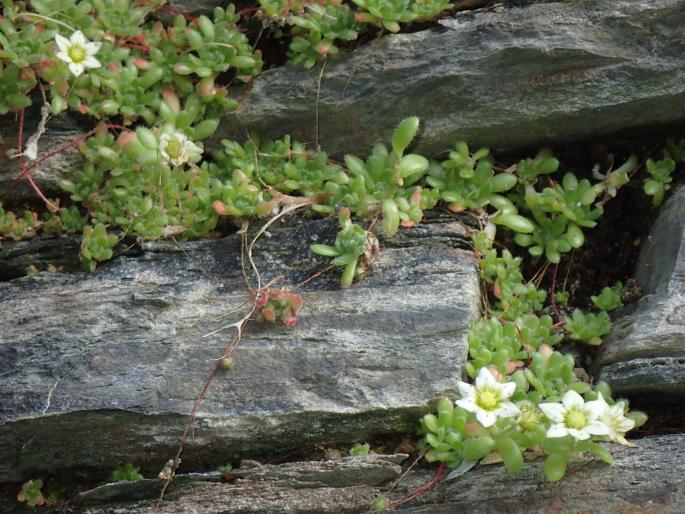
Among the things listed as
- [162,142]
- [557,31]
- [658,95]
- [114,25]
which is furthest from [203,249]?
[658,95]

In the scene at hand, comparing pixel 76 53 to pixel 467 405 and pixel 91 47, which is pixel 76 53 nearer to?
pixel 91 47

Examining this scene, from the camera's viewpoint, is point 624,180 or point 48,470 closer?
point 48,470

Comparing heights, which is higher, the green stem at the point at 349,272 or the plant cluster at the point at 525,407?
the green stem at the point at 349,272

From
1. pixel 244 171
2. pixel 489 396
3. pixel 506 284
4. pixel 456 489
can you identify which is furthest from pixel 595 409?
pixel 244 171

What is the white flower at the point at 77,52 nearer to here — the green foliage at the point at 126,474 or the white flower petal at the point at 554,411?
the green foliage at the point at 126,474

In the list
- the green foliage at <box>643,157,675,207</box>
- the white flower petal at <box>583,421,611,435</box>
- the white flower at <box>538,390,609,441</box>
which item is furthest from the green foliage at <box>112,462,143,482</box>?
the green foliage at <box>643,157,675,207</box>

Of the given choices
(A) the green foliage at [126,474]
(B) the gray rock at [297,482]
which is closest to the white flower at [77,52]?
(A) the green foliage at [126,474]

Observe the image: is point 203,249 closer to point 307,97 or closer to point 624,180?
point 307,97
